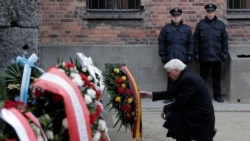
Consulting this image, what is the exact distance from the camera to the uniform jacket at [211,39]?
10508mm

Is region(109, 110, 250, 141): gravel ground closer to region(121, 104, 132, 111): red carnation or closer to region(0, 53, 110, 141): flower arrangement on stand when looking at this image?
region(121, 104, 132, 111): red carnation

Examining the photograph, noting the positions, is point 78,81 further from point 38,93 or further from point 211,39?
point 211,39

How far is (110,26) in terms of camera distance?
11.0 m

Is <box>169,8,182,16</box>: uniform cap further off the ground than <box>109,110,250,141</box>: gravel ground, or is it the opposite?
<box>169,8,182,16</box>: uniform cap

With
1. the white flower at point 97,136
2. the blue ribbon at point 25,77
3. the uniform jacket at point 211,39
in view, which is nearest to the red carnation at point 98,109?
the white flower at point 97,136

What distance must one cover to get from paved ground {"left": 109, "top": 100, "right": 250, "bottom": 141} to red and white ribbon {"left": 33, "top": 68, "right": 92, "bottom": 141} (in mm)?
3469

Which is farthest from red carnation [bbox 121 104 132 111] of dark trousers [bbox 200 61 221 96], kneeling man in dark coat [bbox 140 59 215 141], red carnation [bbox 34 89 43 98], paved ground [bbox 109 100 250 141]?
dark trousers [bbox 200 61 221 96]

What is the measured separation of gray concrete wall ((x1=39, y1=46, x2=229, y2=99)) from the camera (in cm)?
1092

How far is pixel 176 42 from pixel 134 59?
102 centimetres

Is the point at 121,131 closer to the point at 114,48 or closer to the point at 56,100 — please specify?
the point at 114,48

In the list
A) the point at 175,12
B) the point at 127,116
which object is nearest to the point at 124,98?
the point at 127,116

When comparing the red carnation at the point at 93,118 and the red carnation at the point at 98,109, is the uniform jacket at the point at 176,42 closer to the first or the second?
the red carnation at the point at 98,109

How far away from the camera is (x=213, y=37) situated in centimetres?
1050

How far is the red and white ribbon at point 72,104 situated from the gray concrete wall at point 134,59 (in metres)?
6.63
